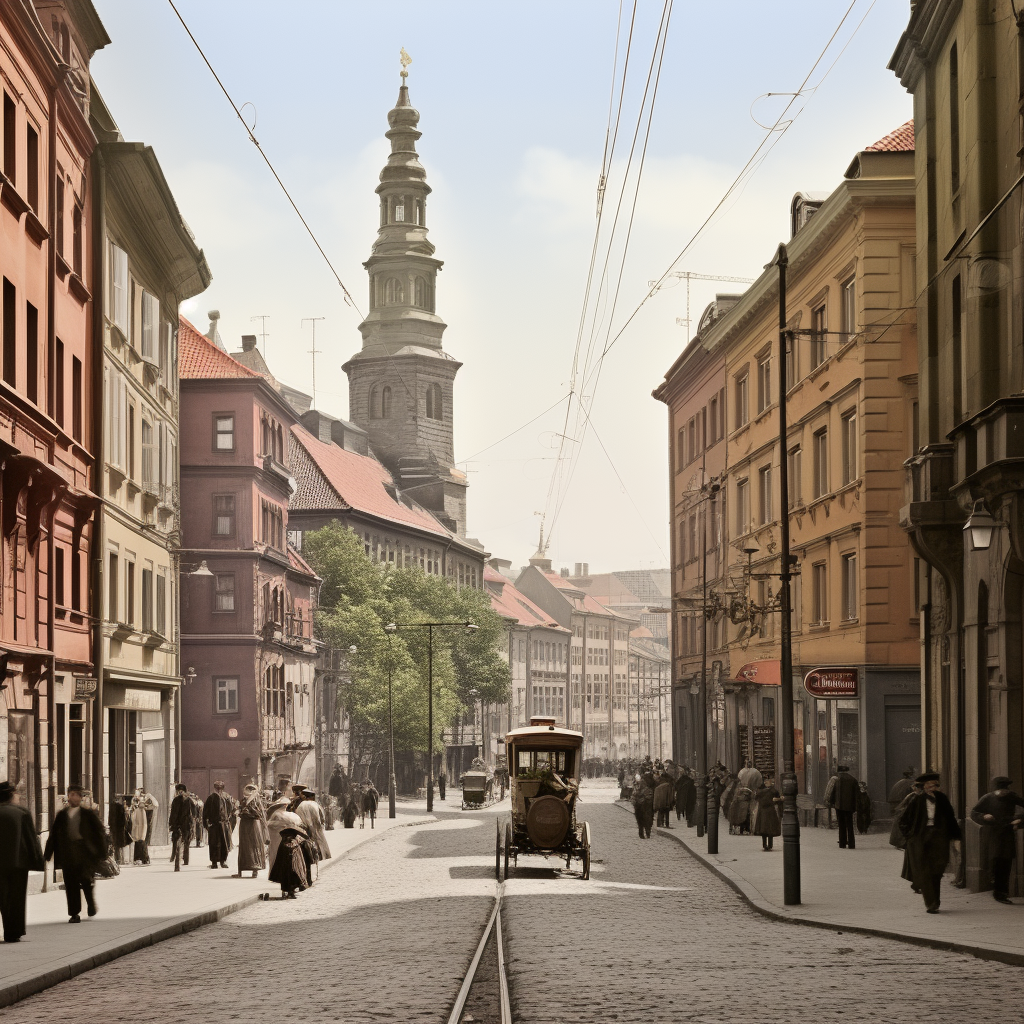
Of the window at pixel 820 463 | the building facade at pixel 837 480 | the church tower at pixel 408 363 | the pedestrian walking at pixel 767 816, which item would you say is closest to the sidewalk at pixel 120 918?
the pedestrian walking at pixel 767 816

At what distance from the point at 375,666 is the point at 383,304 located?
5054cm

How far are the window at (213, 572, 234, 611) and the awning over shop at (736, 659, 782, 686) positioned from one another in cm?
2002

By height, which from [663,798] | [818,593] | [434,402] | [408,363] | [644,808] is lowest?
[663,798]

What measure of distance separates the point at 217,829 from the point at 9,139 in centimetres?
1230

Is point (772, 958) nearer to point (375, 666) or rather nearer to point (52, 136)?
point (52, 136)

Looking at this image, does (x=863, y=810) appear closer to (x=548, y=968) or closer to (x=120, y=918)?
(x=120, y=918)

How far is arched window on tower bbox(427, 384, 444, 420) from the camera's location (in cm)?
12025

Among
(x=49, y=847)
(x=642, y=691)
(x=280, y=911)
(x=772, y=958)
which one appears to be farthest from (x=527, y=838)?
(x=642, y=691)

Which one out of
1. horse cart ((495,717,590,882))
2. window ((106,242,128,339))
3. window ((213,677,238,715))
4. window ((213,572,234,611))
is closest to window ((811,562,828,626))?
horse cart ((495,717,590,882))

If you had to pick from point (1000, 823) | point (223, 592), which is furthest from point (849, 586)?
point (223, 592)

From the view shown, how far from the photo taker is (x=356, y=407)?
121938 millimetres

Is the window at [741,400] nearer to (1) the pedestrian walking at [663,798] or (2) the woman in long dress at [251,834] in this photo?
(1) the pedestrian walking at [663,798]

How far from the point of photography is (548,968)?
14.6 meters

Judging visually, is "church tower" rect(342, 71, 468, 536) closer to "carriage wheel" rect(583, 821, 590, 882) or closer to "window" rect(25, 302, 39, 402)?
"window" rect(25, 302, 39, 402)
